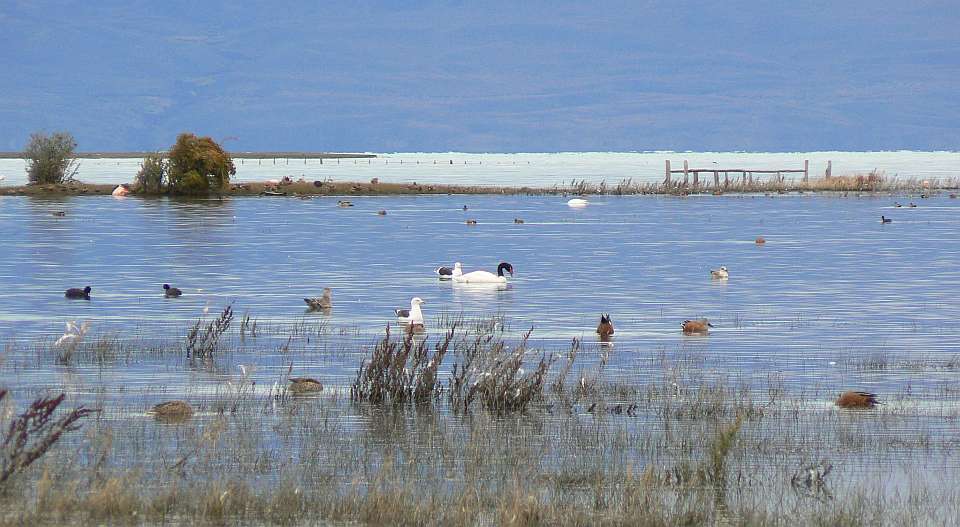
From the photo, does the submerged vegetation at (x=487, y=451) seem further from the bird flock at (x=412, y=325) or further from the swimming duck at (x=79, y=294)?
the swimming duck at (x=79, y=294)

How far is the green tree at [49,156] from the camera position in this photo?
7532cm

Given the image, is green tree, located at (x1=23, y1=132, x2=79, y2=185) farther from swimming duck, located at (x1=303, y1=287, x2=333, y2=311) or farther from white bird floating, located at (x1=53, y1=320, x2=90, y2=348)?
white bird floating, located at (x1=53, y1=320, x2=90, y2=348)

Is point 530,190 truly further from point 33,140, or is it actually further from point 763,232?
point 763,232

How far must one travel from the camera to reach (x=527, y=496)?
10914 mm

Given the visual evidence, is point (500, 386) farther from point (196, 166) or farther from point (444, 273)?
point (196, 166)

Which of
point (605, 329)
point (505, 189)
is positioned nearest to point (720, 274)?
point (605, 329)

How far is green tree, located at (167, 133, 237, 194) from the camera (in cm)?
6912

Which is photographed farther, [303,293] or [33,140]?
[33,140]

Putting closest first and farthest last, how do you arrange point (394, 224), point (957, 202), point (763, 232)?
point (763, 232) < point (394, 224) < point (957, 202)

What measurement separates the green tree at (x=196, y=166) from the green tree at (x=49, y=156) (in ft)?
22.7

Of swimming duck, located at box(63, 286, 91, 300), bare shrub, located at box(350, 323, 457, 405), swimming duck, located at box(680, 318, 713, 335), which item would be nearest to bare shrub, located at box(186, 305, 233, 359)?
bare shrub, located at box(350, 323, 457, 405)

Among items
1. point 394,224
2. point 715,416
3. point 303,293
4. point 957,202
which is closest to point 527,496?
point 715,416

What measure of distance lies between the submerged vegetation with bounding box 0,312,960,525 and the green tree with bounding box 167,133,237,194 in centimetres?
5157

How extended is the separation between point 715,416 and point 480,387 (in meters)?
2.33
